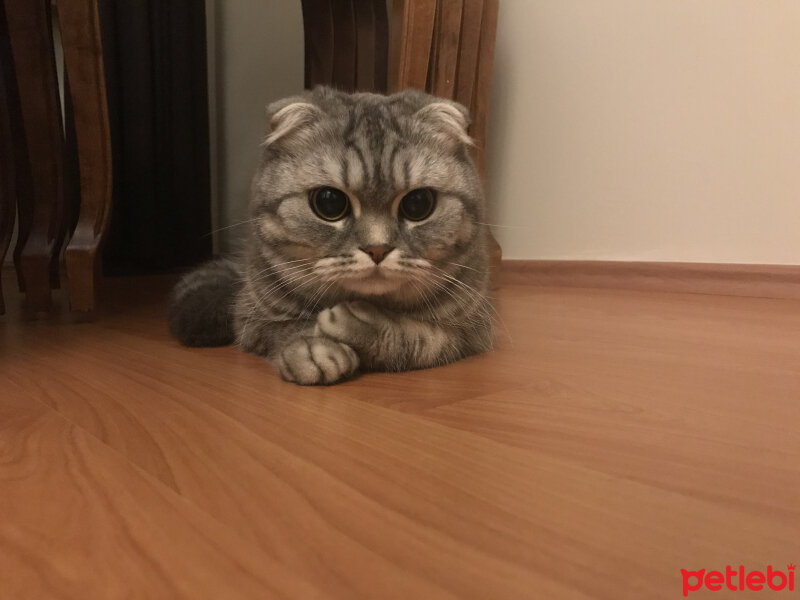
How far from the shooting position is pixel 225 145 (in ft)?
8.89

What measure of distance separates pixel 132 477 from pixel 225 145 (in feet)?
7.69

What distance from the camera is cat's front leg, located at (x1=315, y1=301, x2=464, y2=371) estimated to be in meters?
0.94

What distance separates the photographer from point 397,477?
58 centimetres

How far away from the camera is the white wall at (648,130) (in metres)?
1.55

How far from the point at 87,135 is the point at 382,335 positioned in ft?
2.58

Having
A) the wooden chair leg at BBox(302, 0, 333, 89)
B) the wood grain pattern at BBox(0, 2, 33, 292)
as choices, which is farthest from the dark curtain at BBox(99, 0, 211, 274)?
the wood grain pattern at BBox(0, 2, 33, 292)

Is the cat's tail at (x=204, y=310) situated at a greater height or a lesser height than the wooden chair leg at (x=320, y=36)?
lesser

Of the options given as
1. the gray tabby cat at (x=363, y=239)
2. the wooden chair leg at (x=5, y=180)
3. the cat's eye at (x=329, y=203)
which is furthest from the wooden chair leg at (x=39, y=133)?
the cat's eye at (x=329, y=203)

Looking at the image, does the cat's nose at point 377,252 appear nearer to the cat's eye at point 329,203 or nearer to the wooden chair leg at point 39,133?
the cat's eye at point 329,203

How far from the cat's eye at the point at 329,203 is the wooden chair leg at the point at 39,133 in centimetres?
68

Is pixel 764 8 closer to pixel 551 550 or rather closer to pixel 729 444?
pixel 729 444

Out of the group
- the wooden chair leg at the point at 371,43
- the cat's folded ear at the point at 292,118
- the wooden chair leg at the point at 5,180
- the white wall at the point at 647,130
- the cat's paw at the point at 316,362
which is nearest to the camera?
the cat's paw at the point at 316,362

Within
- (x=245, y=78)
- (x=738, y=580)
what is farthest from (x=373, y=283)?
(x=245, y=78)

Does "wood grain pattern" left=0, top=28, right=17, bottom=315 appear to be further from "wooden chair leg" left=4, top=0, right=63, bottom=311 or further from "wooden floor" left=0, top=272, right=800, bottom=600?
"wooden floor" left=0, top=272, right=800, bottom=600
